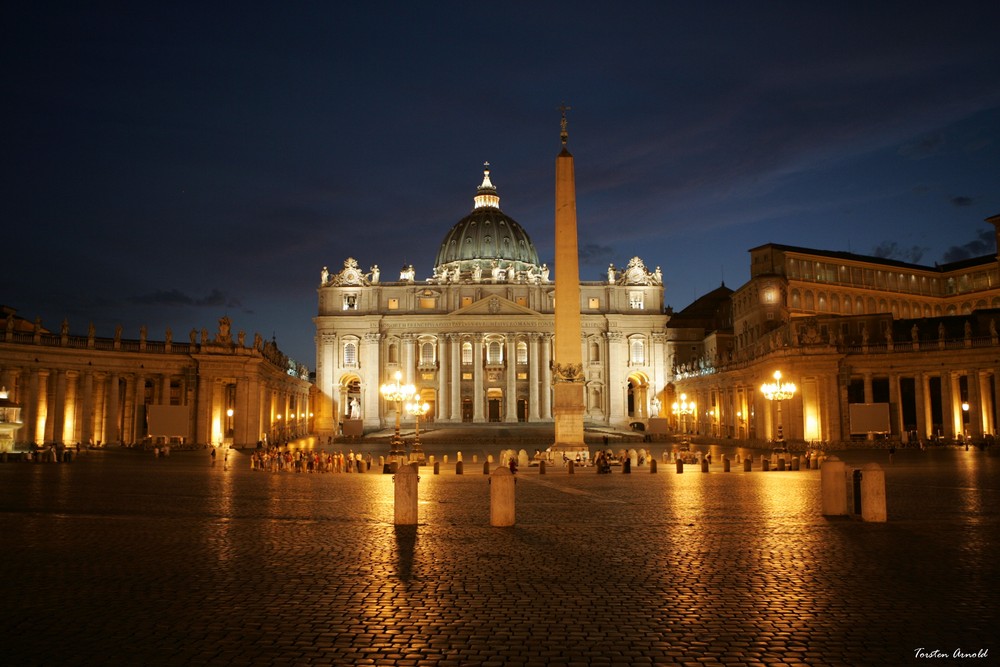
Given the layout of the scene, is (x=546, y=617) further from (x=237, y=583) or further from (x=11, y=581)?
(x=11, y=581)

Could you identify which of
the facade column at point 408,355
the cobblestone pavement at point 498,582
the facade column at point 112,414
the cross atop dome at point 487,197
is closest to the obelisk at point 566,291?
the cobblestone pavement at point 498,582

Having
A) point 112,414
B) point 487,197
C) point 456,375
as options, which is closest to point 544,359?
point 456,375

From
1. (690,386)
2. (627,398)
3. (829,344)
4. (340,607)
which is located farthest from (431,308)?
(340,607)

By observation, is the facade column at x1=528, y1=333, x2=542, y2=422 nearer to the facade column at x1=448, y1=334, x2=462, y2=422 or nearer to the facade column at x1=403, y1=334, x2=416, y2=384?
the facade column at x1=448, y1=334, x2=462, y2=422

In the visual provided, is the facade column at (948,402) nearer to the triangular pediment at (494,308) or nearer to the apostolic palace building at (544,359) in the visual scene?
the apostolic palace building at (544,359)

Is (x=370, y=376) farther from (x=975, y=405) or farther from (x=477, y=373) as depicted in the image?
(x=975, y=405)

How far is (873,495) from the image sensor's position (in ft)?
52.7

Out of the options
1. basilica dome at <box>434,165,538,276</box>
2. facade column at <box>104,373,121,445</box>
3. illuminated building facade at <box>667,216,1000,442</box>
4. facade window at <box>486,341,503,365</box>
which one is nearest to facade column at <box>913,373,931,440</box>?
illuminated building facade at <box>667,216,1000,442</box>

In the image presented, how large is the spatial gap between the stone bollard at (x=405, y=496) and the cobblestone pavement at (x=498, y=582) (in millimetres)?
510

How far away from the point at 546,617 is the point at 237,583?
408 centimetres

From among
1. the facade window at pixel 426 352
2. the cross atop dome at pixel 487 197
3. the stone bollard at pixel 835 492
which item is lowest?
the stone bollard at pixel 835 492

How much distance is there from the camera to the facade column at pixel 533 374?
9594cm

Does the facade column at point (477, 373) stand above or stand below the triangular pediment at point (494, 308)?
below

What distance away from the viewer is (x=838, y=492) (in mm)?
17328
